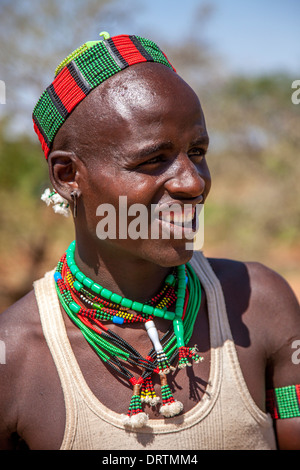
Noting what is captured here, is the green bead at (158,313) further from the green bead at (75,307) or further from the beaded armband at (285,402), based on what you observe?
the beaded armband at (285,402)

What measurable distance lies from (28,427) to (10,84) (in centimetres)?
576

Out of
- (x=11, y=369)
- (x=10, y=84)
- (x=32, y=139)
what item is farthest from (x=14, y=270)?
(x=11, y=369)

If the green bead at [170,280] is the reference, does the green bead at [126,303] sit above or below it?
below

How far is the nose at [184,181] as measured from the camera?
1736 millimetres

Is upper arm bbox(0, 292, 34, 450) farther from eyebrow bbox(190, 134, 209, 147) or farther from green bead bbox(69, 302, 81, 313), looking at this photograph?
eyebrow bbox(190, 134, 209, 147)

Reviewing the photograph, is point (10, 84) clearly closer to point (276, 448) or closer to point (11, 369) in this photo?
point (11, 369)

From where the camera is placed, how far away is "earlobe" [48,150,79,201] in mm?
1900

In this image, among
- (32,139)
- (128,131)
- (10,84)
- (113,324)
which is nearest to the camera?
(128,131)

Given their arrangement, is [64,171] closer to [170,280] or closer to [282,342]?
[170,280]

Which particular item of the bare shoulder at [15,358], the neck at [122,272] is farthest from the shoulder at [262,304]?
the bare shoulder at [15,358]

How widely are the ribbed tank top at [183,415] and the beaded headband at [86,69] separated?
0.76m

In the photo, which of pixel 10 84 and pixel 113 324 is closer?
pixel 113 324

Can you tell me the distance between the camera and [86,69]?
1.87 meters
